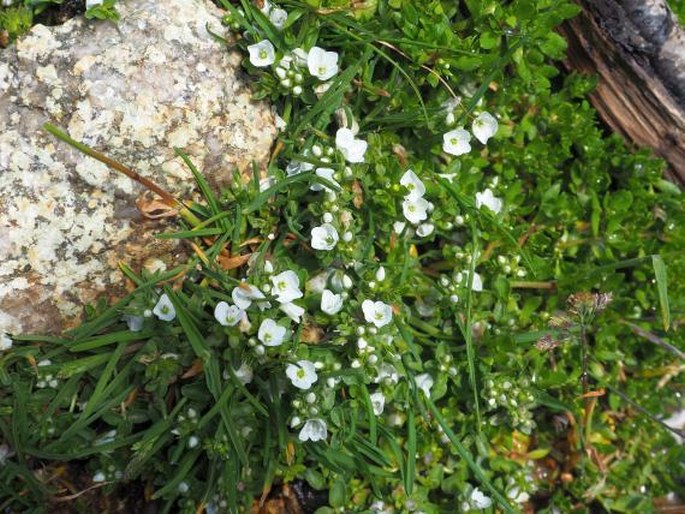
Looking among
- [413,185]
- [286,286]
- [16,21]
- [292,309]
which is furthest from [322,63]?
[16,21]

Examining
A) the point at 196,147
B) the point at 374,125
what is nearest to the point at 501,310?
the point at 374,125

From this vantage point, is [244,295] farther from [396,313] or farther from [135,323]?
[396,313]

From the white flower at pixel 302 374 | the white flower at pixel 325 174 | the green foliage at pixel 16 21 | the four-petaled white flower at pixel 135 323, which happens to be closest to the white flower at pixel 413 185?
the white flower at pixel 325 174

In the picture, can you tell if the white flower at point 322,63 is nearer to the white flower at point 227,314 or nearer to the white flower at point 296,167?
the white flower at point 296,167

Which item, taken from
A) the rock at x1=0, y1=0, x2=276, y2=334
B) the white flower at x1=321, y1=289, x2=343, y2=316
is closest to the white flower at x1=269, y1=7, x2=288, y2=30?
the rock at x1=0, y1=0, x2=276, y2=334

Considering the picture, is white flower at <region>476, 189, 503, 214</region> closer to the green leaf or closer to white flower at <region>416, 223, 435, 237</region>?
white flower at <region>416, 223, 435, 237</region>

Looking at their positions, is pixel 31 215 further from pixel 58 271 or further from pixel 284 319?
pixel 284 319
